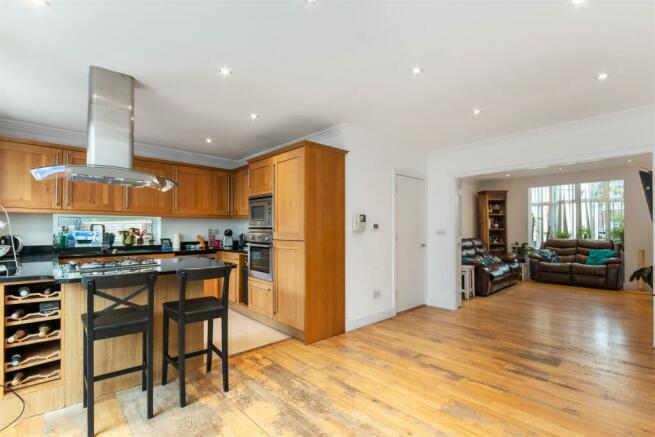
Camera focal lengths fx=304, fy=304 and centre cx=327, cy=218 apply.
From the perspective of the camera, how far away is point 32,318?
213 cm

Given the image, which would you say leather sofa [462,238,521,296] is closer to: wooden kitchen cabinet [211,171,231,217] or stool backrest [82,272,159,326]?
wooden kitchen cabinet [211,171,231,217]

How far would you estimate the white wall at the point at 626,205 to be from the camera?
626cm

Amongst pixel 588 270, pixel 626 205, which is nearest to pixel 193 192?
pixel 588 270

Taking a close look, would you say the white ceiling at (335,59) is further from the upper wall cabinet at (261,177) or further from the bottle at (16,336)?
the bottle at (16,336)

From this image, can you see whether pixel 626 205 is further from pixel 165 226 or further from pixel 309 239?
pixel 165 226

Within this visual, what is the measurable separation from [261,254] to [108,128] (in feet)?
7.25

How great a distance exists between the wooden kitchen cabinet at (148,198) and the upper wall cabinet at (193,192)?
121mm

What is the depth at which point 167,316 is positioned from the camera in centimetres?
248

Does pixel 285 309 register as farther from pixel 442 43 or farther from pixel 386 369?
pixel 442 43

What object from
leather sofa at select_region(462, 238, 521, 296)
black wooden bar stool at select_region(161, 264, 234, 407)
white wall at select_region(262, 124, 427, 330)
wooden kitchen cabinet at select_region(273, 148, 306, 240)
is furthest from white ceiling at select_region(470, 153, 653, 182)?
black wooden bar stool at select_region(161, 264, 234, 407)

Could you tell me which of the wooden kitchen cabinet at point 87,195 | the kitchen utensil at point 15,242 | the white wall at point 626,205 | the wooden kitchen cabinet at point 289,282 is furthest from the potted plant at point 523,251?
the kitchen utensil at point 15,242

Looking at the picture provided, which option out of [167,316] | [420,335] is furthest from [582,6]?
[167,316]

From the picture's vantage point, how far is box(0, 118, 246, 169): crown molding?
388 cm

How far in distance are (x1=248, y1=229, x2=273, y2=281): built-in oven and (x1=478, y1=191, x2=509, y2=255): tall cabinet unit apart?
6.15 meters
